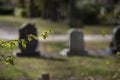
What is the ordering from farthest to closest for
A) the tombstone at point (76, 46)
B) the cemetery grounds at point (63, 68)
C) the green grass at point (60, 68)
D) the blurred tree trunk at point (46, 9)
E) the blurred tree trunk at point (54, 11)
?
1. the blurred tree trunk at point (46, 9)
2. the blurred tree trunk at point (54, 11)
3. the tombstone at point (76, 46)
4. the green grass at point (60, 68)
5. the cemetery grounds at point (63, 68)

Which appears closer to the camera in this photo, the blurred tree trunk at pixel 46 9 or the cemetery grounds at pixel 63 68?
the cemetery grounds at pixel 63 68

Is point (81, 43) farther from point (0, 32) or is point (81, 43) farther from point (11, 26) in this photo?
point (11, 26)

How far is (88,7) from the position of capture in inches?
1125

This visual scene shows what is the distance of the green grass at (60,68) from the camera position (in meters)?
11.4

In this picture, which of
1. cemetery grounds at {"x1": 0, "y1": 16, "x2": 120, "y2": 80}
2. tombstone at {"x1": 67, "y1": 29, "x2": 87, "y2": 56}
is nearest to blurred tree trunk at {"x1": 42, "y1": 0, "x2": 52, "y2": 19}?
cemetery grounds at {"x1": 0, "y1": 16, "x2": 120, "y2": 80}

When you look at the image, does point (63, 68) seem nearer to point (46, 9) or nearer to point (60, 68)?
point (60, 68)

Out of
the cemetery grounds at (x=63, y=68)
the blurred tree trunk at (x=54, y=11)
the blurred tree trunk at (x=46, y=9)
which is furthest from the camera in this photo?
the blurred tree trunk at (x=46, y=9)

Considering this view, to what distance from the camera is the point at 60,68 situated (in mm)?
12539

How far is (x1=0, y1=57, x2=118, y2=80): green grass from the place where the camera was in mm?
11440

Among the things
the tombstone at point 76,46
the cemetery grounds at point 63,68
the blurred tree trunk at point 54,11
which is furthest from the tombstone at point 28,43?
the blurred tree trunk at point 54,11

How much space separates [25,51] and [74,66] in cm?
261

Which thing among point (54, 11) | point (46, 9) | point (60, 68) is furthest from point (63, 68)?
point (46, 9)

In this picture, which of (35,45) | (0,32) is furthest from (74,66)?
(0,32)

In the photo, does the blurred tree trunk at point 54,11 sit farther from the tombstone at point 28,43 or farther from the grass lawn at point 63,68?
the grass lawn at point 63,68
